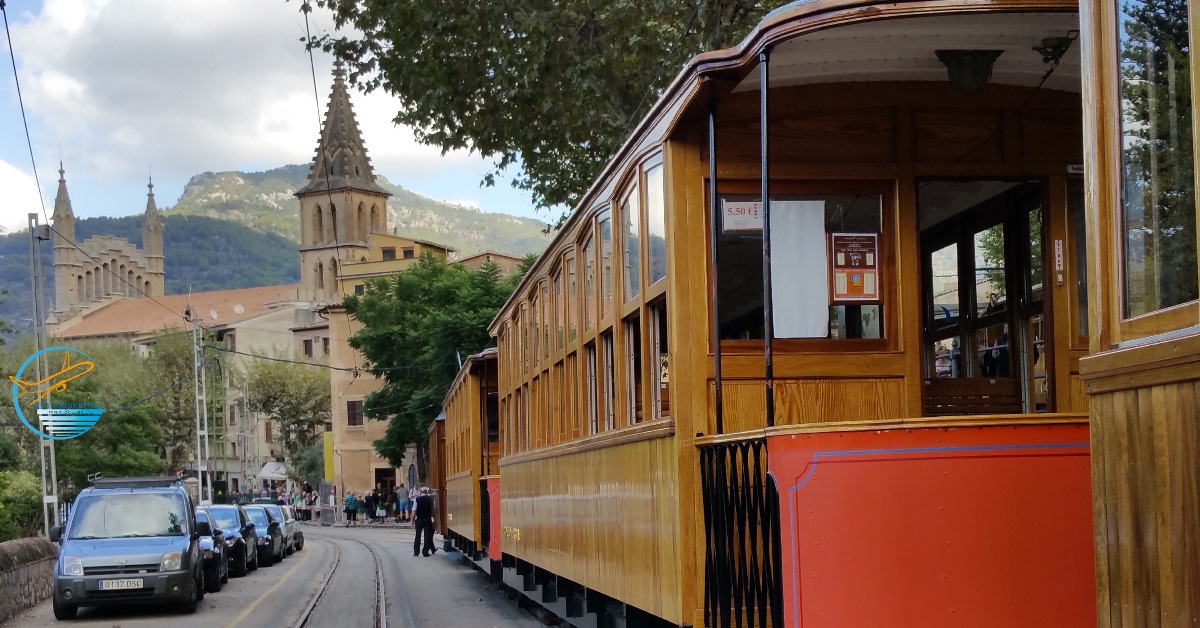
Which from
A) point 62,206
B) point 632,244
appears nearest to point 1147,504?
point 632,244

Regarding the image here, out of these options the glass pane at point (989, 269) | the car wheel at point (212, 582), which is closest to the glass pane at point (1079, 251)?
the glass pane at point (989, 269)

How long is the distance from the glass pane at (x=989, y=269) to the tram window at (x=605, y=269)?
2113 mm

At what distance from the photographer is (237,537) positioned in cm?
2558

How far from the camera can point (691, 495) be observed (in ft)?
22.1

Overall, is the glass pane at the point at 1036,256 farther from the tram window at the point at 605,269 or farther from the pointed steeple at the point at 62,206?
the pointed steeple at the point at 62,206

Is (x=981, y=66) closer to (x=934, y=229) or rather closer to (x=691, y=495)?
(x=934, y=229)

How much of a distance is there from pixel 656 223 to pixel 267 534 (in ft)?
80.0

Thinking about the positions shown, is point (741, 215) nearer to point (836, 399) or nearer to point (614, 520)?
point (836, 399)

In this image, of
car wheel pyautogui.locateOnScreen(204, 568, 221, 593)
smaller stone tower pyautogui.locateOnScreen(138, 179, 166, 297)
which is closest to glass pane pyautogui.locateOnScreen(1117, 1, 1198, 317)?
car wheel pyautogui.locateOnScreen(204, 568, 221, 593)

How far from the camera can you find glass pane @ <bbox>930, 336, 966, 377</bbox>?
747 cm

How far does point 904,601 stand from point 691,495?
1591 millimetres

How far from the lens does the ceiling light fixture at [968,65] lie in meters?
6.52

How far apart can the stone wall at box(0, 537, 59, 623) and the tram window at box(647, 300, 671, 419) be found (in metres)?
11.7

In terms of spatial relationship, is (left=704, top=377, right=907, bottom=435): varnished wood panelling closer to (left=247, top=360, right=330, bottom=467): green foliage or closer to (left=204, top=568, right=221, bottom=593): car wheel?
(left=204, top=568, right=221, bottom=593): car wheel
